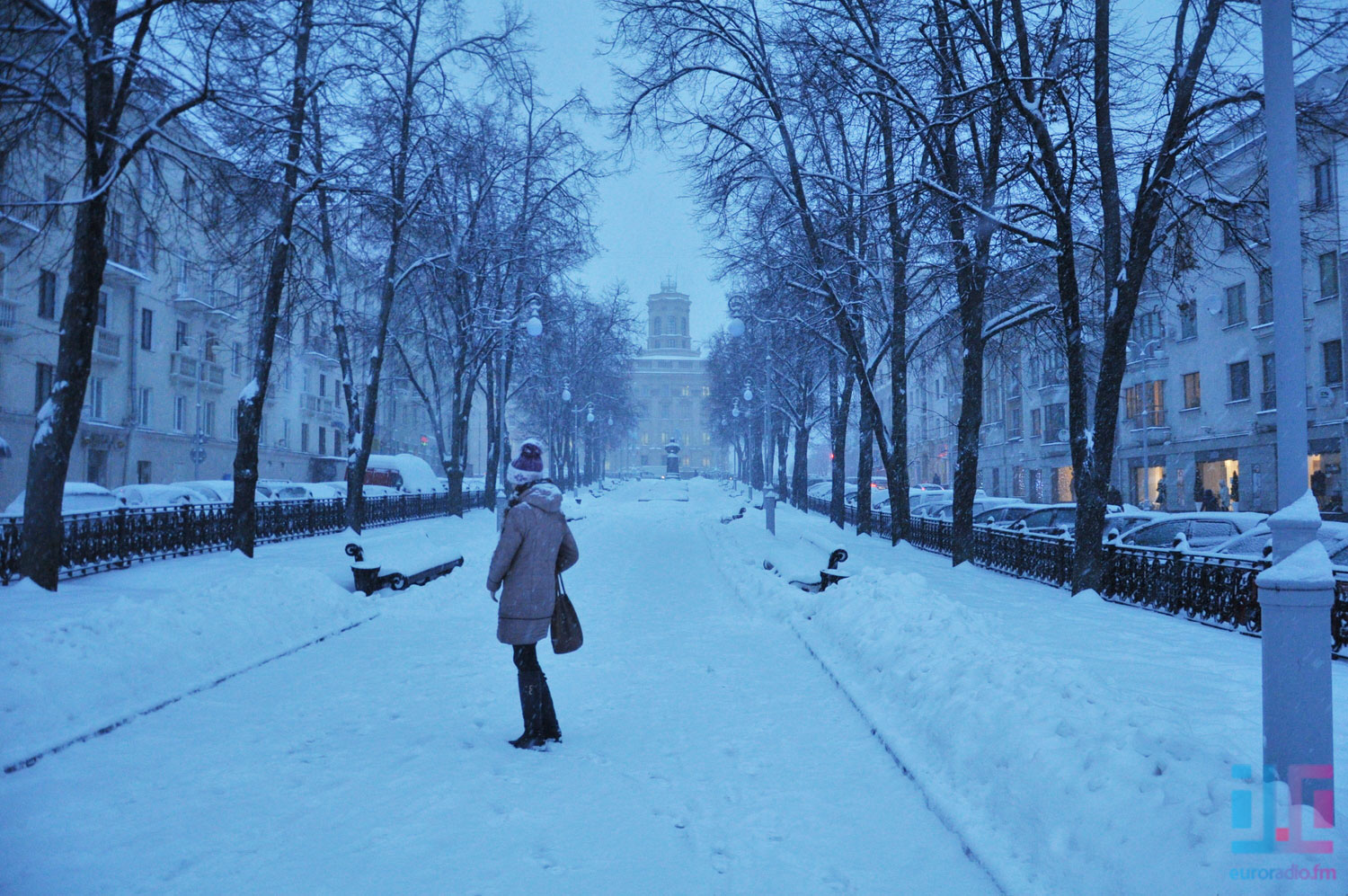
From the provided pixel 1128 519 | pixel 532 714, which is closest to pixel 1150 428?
pixel 1128 519

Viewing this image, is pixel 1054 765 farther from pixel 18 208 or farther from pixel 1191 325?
pixel 1191 325

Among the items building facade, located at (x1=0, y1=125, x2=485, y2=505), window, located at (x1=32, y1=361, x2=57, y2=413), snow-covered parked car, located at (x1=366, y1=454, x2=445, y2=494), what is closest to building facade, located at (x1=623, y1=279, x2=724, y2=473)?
building facade, located at (x1=0, y1=125, x2=485, y2=505)

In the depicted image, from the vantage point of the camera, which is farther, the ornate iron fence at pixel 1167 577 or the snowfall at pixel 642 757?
the ornate iron fence at pixel 1167 577

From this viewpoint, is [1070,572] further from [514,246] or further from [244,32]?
[514,246]

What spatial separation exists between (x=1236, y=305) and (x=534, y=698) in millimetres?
37509

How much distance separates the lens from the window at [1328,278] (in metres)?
28.5

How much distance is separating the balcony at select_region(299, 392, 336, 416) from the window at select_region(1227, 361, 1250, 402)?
156 feet

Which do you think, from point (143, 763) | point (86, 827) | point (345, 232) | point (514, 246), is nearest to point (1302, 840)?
point (86, 827)

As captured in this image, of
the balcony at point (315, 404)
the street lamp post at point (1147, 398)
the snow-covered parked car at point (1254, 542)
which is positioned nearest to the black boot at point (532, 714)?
the snow-covered parked car at point (1254, 542)

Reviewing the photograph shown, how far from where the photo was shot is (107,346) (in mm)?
33562

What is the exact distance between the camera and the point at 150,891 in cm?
352

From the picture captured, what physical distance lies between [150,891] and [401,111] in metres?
19.4

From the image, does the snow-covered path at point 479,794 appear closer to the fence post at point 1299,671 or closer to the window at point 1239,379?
the fence post at point 1299,671

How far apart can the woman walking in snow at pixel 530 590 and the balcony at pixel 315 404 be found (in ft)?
167
